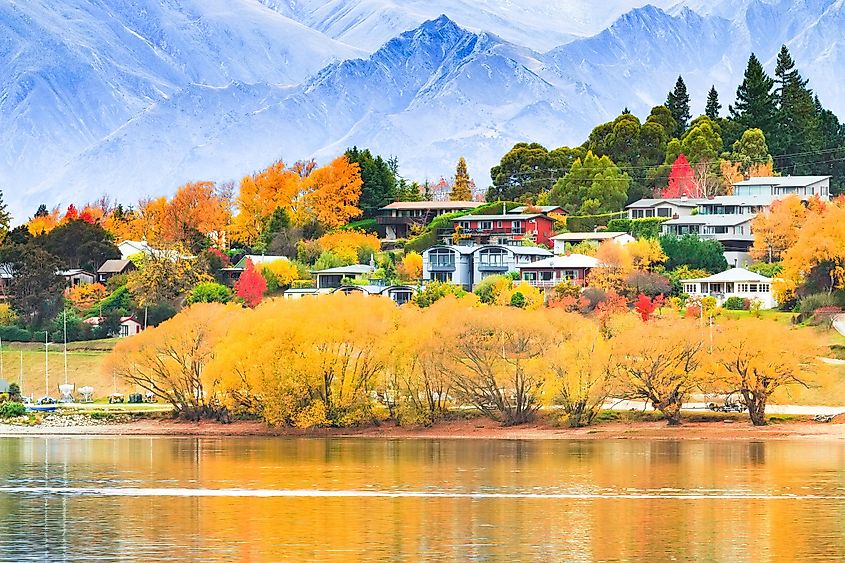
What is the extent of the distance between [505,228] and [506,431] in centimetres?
4709

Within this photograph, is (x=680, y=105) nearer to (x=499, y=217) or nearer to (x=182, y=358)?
(x=499, y=217)

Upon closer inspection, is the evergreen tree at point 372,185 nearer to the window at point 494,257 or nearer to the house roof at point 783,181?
the window at point 494,257

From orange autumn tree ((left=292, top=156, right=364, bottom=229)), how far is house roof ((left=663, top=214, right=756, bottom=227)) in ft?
92.7

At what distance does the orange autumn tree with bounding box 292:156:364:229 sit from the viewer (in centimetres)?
13512

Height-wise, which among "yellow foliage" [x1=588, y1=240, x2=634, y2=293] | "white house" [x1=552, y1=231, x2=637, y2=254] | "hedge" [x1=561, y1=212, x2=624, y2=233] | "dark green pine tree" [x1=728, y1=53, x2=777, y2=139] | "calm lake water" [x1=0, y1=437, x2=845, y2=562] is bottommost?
"calm lake water" [x1=0, y1=437, x2=845, y2=562]

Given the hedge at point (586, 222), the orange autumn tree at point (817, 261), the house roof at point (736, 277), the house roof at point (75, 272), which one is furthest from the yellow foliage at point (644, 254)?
the house roof at point (75, 272)

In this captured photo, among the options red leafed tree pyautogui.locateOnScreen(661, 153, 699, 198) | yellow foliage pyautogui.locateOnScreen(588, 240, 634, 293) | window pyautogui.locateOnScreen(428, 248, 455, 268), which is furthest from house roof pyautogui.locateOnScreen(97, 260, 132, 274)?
red leafed tree pyautogui.locateOnScreen(661, 153, 699, 198)

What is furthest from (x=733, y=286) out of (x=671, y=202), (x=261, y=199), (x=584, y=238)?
(x=261, y=199)

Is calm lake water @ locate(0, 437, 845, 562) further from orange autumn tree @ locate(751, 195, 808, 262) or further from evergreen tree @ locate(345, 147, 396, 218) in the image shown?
evergreen tree @ locate(345, 147, 396, 218)

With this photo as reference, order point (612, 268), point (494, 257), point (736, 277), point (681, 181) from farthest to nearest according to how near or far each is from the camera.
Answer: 1. point (681, 181)
2. point (494, 257)
3. point (612, 268)
4. point (736, 277)

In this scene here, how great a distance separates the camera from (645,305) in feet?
325

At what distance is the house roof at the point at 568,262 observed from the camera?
109 metres

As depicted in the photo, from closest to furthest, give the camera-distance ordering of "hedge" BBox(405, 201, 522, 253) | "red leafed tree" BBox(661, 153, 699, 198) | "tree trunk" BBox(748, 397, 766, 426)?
"tree trunk" BBox(748, 397, 766, 426) < "hedge" BBox(405, 201, 522, 253) < "red leafed tree" BBox(661, 153, 699, 198)

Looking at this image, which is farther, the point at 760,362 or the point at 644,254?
the point at 644,254
